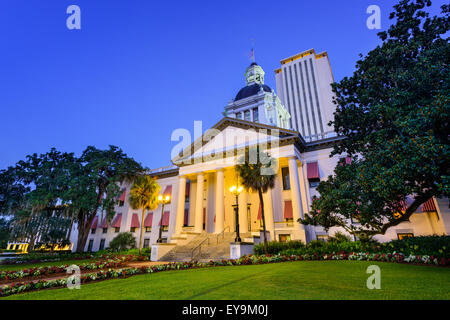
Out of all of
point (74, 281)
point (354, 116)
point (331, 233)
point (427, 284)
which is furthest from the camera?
point (331, 233)

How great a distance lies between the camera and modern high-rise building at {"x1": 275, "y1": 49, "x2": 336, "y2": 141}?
72438mm

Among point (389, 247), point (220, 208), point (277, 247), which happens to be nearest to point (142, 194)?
point (220, 208)

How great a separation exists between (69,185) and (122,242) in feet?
33.8

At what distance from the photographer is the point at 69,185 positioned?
24766 millimetres

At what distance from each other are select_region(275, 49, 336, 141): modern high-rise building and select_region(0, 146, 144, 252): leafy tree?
59.4 meters

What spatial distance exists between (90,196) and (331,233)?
26.2 meters

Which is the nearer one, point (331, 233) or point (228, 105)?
point (331, 233)

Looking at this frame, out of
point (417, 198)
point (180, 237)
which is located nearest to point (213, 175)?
point (180, 237)

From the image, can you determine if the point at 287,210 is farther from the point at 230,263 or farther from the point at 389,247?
the point at 230,263

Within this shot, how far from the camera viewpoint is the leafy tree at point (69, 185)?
2397 centimetres

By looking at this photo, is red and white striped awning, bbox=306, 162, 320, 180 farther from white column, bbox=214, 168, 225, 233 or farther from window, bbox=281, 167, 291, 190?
white column, bbox=214, 168, 225, 233

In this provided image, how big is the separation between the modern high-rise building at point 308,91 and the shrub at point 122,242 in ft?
193
